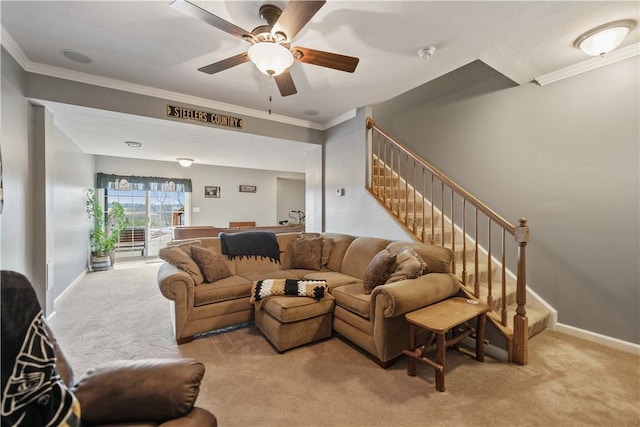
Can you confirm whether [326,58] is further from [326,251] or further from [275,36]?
[326,251]

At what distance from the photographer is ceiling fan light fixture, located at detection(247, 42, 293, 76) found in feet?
5.77

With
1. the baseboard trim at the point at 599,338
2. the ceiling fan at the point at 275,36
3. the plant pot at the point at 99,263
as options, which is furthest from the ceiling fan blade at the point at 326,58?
the plant pot at the point at 99,263

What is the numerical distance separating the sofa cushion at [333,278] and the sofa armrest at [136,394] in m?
1.90

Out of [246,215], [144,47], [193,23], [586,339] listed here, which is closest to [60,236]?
[144,47]

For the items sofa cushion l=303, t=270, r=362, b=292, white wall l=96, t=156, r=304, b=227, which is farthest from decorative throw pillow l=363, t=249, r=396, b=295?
white wall l=96, t=156, r=304, b=227

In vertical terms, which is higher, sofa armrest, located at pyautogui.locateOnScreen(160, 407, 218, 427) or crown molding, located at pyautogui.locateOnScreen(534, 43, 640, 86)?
crown molding, located at pyautogui.locateOnScreen(534, 43, 640, 86)

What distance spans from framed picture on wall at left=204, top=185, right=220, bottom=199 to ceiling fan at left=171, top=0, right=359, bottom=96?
5886mm

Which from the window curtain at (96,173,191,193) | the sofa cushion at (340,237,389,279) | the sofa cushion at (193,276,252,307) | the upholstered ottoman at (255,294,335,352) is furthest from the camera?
the window curtain at (96,173,191,193)

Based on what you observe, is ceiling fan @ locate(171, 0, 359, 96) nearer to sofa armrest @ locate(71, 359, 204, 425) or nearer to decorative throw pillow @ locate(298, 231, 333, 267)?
sofa armrest @ locate(71, 359, 204, 425)

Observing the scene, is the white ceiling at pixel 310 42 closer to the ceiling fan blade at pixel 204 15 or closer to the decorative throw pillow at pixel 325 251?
the ceiling fan blade at pixel 204 15

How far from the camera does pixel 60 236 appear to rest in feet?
12.5

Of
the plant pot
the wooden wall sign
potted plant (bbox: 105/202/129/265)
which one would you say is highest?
the wooden wall sign

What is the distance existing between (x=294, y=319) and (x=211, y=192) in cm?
616

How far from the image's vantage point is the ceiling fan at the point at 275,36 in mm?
1548
